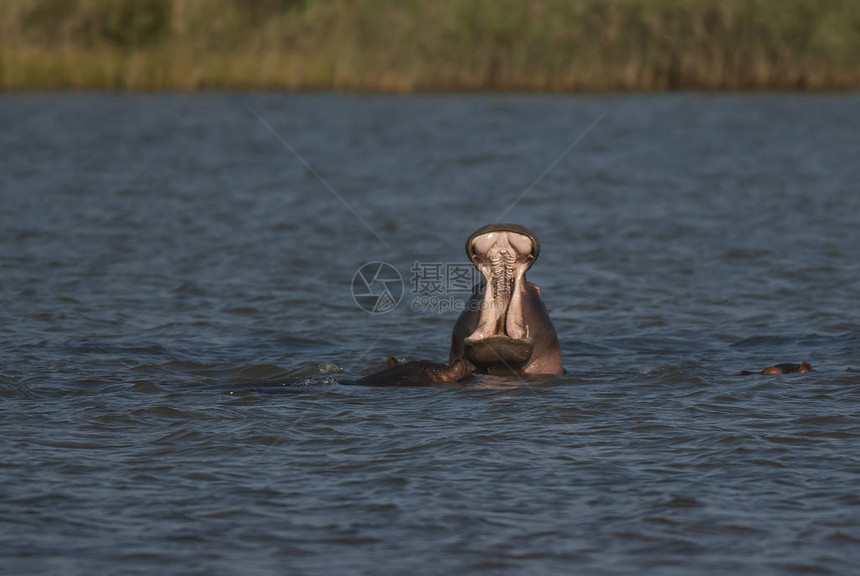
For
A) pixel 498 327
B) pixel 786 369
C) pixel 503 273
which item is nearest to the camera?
pixel 503 273

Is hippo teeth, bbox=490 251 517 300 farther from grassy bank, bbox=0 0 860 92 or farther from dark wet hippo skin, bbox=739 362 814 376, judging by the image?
grassy bank, bbox=0 0 860 92

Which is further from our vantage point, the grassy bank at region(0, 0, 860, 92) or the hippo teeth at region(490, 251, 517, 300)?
the grassy bank at region(0, 0, 860, 92)

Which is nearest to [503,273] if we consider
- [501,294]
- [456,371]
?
[501,294]

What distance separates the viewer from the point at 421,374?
8.05 metres

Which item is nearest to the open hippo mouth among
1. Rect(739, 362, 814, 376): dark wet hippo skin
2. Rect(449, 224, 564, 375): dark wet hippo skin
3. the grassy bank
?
Rect(449, 224, 564, 375): dark wet hippo skin

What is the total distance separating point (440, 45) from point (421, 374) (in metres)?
21.3

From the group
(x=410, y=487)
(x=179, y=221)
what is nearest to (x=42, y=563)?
(x=410, y=487)

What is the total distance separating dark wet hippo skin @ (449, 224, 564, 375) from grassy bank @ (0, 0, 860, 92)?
20855 mm

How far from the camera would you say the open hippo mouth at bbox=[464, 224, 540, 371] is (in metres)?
7.45

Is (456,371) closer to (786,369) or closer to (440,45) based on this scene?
(786,369)

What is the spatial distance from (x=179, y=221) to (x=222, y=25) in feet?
47.1

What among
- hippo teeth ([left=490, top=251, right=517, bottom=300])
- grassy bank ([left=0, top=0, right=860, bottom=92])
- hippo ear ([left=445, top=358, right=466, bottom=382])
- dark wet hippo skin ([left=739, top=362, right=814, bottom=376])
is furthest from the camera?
grassy bank ([left=0, top=0, right=860, bottom=92])

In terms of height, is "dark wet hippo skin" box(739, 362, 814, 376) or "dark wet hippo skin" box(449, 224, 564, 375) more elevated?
"dark wet hippo skin" box(449, 224, 564, 375)

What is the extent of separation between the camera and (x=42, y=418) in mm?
7371
